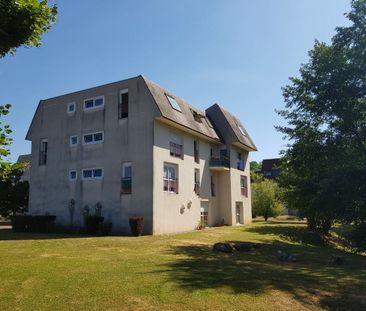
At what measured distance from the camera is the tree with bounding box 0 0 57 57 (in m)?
7.59

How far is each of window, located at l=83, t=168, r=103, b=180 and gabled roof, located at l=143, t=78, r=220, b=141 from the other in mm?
6413

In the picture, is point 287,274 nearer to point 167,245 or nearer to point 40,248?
point 167,245

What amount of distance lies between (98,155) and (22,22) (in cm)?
2020

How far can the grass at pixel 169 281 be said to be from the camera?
8.49 m

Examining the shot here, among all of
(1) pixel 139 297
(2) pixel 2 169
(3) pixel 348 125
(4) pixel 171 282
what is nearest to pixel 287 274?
(4) pixel 171 282

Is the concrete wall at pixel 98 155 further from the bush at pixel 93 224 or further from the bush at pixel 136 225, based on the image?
the bush at pixel 93 224

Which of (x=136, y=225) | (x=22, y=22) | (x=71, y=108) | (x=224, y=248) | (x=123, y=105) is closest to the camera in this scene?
(x=22, y=22)

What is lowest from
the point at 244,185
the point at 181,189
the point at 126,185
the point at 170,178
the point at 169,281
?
the point at 169,281

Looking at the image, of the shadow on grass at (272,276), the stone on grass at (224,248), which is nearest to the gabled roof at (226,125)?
the stone on grass at (224,248)

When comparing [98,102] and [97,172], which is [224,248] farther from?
[98,102]

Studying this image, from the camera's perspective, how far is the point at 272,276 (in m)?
11.6

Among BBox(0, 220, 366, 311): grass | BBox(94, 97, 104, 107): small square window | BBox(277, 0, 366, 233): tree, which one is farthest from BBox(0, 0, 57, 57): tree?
BBox(94, 97, 104, 107): small square window

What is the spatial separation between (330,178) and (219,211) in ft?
54.8

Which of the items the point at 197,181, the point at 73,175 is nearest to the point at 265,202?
the point at 197,181
